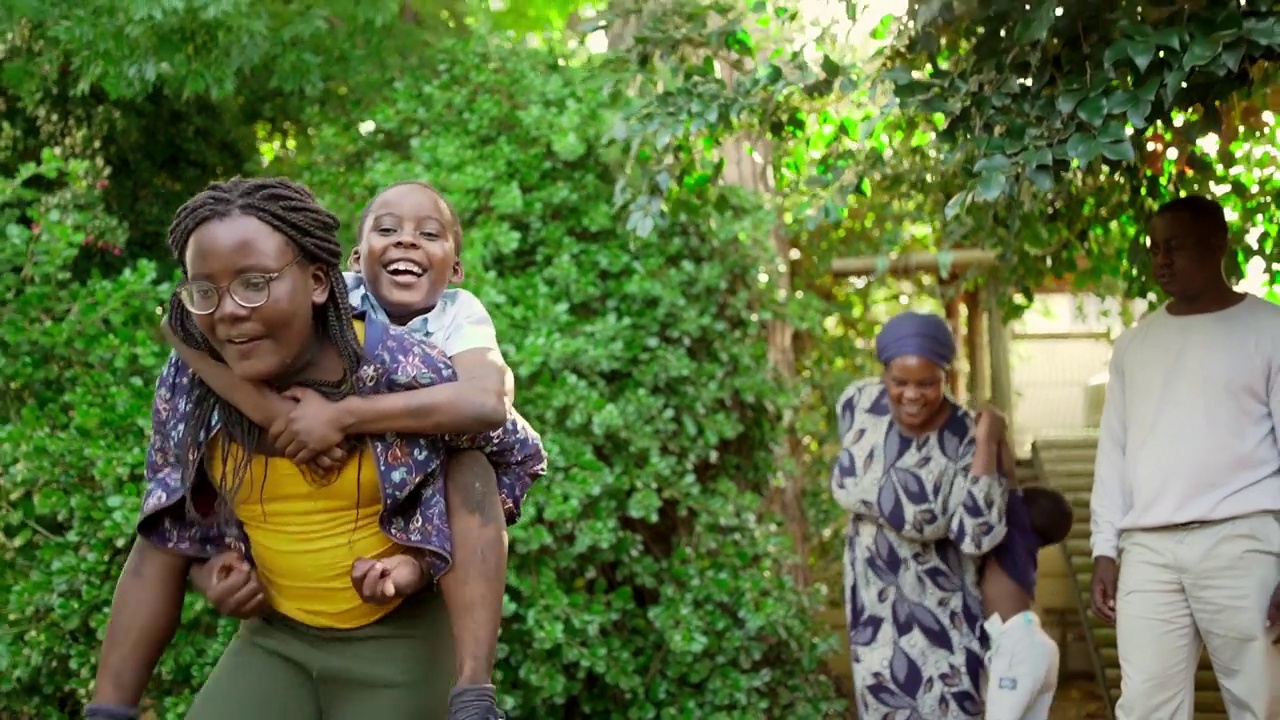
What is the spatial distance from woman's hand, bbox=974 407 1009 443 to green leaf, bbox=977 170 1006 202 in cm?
97

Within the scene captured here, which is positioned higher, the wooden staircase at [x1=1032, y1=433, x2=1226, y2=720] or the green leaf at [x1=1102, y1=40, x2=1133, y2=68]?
the green leaf at [x1=1102, y1=40, x2=1133, y2=68]

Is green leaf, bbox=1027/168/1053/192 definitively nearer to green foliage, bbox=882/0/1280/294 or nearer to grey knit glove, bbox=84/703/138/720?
green foliage, bbox=882/0/1280/294

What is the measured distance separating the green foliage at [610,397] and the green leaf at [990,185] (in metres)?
2.06

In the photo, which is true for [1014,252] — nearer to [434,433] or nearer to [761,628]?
[761,628]

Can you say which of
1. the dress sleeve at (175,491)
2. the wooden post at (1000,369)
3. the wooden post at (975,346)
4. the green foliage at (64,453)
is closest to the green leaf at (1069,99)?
the dress sleeve at (175,491)

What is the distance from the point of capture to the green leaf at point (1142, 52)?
425 cm

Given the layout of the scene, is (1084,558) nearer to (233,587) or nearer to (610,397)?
(610,397)

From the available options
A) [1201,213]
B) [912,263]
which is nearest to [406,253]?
[1201,213]

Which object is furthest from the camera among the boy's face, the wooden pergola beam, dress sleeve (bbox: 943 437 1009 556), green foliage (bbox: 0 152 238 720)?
the wooden pergola beam

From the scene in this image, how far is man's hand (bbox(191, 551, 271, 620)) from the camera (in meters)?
2.98

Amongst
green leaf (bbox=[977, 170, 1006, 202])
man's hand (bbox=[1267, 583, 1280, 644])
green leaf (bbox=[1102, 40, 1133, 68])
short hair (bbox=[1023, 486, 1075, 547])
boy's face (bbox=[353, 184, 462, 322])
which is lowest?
man's hand (bbox=[1267, 583, 1280, 644])

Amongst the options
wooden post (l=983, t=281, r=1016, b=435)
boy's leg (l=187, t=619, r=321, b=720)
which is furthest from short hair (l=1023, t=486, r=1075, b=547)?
wooden post (l=983, t=281, r=1016, b=435)

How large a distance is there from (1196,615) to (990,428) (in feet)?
3.03

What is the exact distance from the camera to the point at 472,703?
2.89 m
